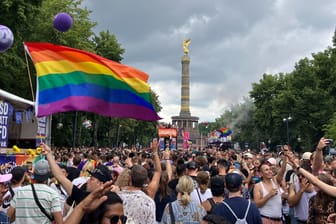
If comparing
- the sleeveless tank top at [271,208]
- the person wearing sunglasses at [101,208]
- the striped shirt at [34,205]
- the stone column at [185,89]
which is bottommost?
the sleeveless tank top at [271,208]

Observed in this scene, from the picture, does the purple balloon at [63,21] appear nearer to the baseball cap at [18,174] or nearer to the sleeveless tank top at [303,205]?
the baseball cap at [18,174]

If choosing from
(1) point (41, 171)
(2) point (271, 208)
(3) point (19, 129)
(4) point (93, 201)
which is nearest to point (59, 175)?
(1) point (41, 171)

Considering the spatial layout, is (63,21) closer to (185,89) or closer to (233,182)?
(233,182)

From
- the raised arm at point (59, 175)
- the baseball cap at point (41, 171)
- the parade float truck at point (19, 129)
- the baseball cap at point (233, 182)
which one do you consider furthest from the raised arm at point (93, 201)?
the parade float truck at point (19, 129)

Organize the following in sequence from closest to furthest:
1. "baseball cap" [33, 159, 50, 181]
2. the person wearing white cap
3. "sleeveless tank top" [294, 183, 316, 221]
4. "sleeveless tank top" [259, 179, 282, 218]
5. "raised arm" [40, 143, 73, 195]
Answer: "raised arm" [40, 143, 73, 195]
the person wearing white cap
"baseball cap" [33, 159, 50, 181]
"sleeveless tank top" [259, 179, 282, 218]
"sleeveless tank top" [294, 183, 316, 221]

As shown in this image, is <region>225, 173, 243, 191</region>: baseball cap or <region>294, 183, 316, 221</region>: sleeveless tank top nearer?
<region>225, 173, 243, 191</region>: baseball cap

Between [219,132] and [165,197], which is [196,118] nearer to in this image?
[219,132]

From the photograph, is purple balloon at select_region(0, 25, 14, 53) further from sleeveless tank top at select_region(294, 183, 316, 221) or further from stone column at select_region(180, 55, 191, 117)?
stone column at select_region(180, 55, 191, 117)

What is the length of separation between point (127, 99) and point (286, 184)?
11.7 ft

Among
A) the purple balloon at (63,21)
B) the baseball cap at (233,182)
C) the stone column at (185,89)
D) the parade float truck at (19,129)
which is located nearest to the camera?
the baseball cap at (233,182)

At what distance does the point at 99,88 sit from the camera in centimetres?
934

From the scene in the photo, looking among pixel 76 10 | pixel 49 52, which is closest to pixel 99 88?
pixel 49 52

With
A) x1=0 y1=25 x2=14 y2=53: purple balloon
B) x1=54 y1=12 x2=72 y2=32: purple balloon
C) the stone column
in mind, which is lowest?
x1=0 y1=25 x2=14 y2=53: purple balloon

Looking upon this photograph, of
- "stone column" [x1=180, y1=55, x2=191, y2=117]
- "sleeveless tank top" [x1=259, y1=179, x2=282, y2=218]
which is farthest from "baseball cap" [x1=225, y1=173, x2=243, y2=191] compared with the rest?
"stone column" [x1=180, y1=55, x2=191, y2=117]
